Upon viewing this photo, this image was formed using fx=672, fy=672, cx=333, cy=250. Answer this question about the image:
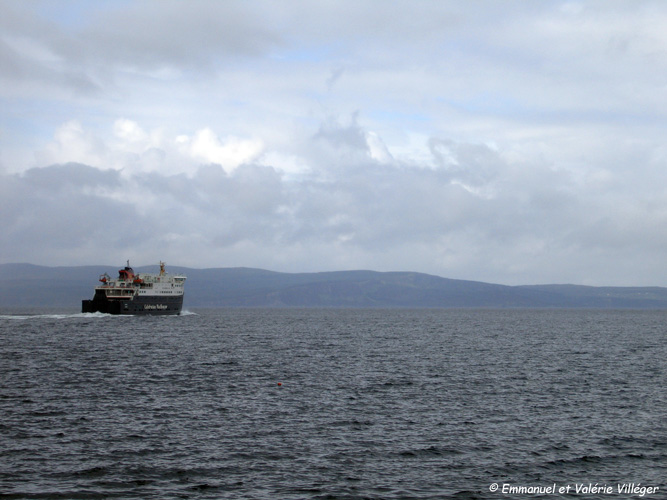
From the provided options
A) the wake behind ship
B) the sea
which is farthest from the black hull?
the sea

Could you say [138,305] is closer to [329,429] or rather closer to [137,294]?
[137,294]

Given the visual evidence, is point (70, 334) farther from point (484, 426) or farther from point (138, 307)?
point (484, 426)

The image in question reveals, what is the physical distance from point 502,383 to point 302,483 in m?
34.6

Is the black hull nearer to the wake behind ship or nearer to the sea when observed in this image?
the wake behind ship

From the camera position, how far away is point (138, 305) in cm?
17525

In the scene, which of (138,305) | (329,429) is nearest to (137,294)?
(138,305)

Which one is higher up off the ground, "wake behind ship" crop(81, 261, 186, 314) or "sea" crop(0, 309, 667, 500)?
"wake behind ship" crop(81, 261, 186, 314)

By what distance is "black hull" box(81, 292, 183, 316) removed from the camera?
17412 centimetres

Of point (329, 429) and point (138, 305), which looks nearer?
point (329, 429)

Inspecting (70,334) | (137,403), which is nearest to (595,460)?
(137,403)

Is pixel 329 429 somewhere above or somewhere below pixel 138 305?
below

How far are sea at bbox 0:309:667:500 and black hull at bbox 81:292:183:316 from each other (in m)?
97.5

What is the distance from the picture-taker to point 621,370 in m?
70.7

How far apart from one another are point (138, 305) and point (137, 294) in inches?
115
